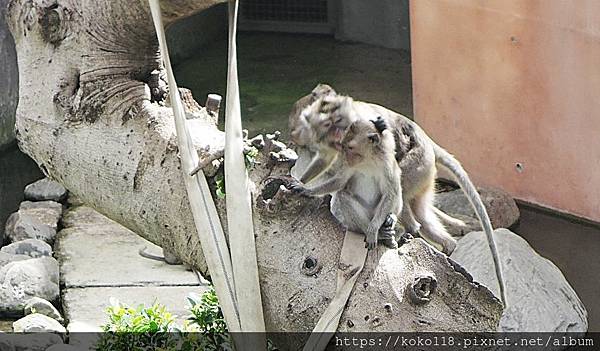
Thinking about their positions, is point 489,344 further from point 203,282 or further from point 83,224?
point 83,224

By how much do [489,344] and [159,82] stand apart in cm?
191

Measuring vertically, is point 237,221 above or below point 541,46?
above

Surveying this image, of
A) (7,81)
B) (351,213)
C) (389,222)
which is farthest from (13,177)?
(389,222)

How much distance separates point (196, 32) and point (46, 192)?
482 centimetres

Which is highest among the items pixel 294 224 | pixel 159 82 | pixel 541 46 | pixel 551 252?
pixel 159 82

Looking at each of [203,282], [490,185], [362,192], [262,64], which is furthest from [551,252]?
[262,64]

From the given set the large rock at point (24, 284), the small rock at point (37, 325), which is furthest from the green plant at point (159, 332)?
the large rock at point (24, 284)

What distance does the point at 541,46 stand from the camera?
29.5ft

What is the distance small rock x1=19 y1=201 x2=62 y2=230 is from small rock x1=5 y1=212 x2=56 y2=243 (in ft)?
0.30

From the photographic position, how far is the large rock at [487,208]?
901cm

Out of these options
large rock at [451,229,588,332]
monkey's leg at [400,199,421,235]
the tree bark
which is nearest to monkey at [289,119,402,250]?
the tree bark

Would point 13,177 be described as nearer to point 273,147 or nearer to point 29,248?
point 29,248

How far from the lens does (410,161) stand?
5910mm

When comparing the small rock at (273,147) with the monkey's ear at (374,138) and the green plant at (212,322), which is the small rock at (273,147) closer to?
the monkey's ear at (374,138)
